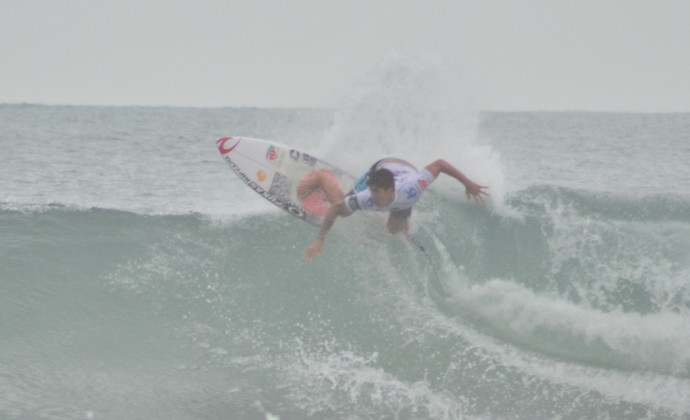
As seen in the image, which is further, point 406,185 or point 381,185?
point 406,185

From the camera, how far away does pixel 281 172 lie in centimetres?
958

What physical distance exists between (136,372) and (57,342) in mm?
994

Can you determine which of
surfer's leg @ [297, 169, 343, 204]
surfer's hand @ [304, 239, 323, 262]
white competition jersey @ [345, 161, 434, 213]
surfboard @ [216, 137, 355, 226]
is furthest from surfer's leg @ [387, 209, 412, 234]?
surfer's hand @ [304, 239, 323, 262]

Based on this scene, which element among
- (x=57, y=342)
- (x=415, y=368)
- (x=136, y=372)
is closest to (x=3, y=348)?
(x=57, y=342)

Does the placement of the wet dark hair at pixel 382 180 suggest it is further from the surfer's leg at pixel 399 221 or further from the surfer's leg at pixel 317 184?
the surfer's leg at pixel 317 184

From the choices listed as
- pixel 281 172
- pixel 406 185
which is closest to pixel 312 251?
pixel 406 185

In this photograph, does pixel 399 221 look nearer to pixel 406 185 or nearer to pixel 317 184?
pixel 406 185

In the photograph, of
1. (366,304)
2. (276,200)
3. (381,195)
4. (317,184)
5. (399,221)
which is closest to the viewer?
(381,195)

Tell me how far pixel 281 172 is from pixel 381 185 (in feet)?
8.44

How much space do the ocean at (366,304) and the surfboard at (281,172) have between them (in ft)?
1.47

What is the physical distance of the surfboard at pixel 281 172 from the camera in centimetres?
940

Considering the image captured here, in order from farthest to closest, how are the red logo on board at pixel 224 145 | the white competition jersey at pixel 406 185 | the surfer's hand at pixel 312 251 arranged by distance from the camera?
1. the red logo on board at pixel 224 145
2. the white competition jersey at pixel 406 185
3. the surfer's hand at pixel 312 251

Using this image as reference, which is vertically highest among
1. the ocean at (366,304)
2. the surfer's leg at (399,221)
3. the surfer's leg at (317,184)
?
the surfer's leg at (317,184)

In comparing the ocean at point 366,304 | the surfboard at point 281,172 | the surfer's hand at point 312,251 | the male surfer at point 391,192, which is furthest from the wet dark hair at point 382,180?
the surfboard at point 281,172
